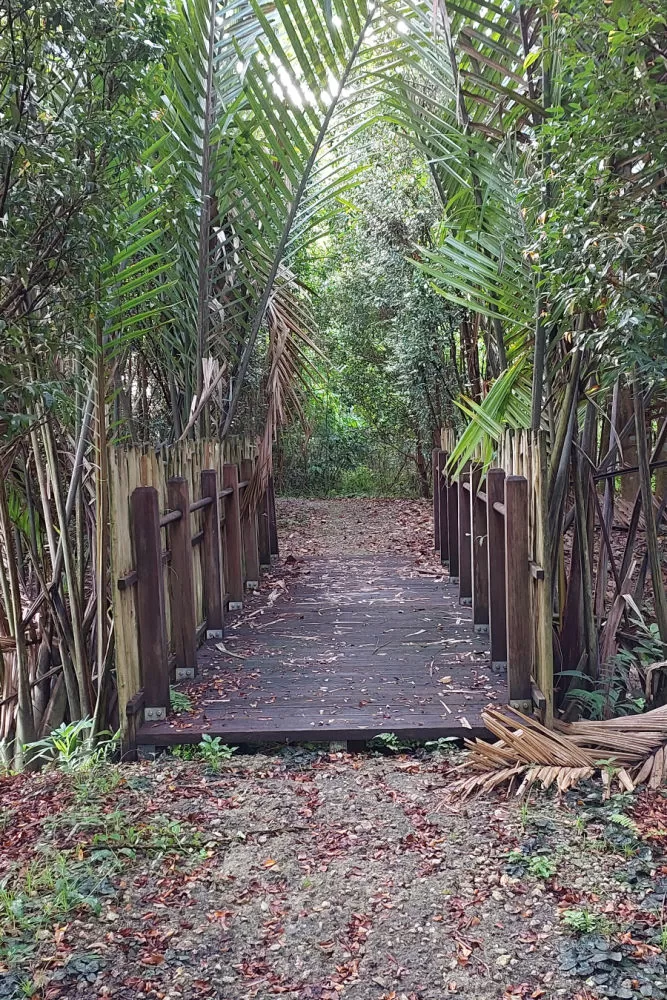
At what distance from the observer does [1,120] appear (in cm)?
217

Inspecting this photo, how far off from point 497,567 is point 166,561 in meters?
1.68

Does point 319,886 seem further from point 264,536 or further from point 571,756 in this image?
point 264,536

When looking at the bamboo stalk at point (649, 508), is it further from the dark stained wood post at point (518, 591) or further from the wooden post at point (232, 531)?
the wooden post at point (232, 531)

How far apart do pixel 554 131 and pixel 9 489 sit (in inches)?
140

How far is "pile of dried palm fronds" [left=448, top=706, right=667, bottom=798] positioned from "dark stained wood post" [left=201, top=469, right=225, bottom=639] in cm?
213

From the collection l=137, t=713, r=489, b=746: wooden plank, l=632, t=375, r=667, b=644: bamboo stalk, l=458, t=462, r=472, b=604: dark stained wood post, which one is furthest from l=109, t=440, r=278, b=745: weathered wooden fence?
l=632, t=375, r=667, b=644: bamboo stalk

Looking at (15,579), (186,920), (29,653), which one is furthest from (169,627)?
(186,920)

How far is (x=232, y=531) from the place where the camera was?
5.51 meters

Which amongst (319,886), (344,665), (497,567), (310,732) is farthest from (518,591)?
(319,886)

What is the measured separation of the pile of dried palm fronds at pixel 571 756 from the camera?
2895 millimetres

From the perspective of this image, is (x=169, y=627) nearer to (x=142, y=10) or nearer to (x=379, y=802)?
(x=379, y=802)

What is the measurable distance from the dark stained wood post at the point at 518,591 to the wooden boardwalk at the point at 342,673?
0.58ft

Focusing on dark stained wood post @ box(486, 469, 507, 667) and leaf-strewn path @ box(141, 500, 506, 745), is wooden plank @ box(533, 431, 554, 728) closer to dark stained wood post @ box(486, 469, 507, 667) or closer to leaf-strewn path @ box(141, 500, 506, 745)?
leaf-strewn path @ box(141, 500, 506, 745)

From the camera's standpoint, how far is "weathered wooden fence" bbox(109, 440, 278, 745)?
3.31 m
